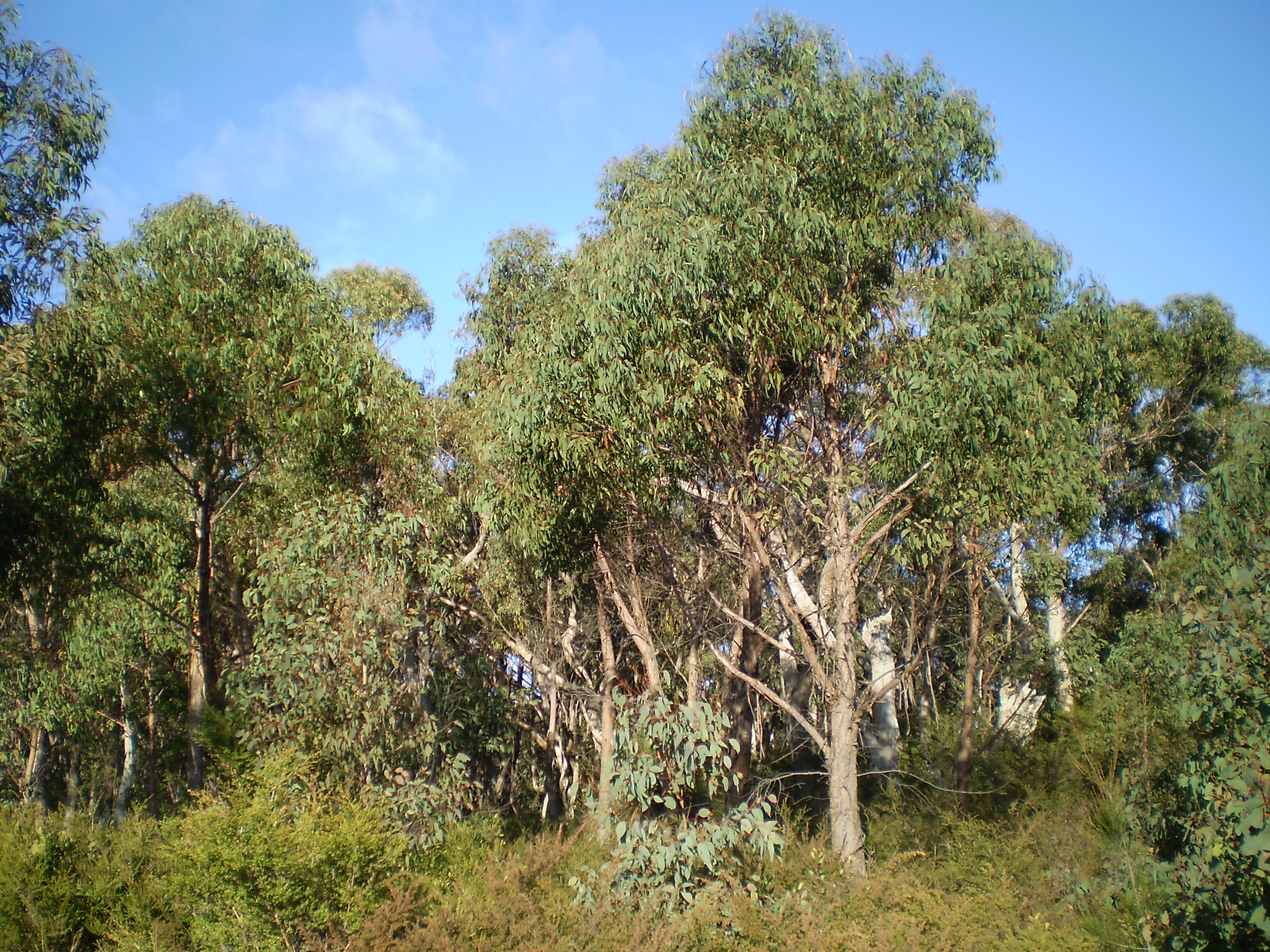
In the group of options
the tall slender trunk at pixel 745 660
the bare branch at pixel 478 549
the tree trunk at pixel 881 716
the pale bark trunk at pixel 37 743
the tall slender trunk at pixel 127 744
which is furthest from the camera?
the tall slender trunk at pixel 127 744

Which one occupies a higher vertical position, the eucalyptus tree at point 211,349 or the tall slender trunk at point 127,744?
the eucalyptus tree at point 211,349

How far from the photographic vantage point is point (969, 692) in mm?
12930

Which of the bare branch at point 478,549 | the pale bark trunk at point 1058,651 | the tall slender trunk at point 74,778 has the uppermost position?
the bare branch at point 478,549

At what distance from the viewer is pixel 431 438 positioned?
13.0m

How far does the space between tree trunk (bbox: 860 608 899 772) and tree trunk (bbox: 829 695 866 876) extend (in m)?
5.09

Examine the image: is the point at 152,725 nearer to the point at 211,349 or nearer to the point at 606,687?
the point at 606,687

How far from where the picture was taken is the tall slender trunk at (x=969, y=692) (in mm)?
12547

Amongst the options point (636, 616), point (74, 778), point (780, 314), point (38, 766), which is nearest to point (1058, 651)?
point (636, 616)

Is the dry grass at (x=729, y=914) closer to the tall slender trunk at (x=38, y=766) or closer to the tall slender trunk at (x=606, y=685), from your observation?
the tall slender trunk at (x=606, y=685)

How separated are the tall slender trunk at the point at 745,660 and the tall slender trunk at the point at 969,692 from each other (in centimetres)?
302

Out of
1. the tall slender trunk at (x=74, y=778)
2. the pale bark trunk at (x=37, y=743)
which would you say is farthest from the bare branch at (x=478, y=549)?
the tall slender trunk at (x=74, y=778)

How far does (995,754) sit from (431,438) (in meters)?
10.4

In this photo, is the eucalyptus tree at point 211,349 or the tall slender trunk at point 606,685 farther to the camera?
the tall slender trunk at point 606,685

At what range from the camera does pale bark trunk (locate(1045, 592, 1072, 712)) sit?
17.7 m
